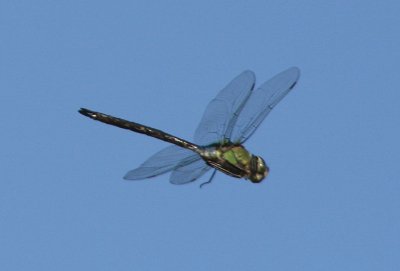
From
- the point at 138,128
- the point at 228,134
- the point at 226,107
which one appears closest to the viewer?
the point at 226,107

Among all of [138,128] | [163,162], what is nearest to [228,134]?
[163,162]

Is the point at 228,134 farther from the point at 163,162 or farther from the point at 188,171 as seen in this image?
the point at 163,162

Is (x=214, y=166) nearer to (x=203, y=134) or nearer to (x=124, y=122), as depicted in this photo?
(x=203, y=134)

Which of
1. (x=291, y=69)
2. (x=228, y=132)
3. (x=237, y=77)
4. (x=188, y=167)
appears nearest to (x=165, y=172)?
(x=188, y=167)

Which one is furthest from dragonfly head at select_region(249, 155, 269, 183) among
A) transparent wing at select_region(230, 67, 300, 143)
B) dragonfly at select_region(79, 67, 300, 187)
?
transparent wing at select_region(230, 67, 300, 143)

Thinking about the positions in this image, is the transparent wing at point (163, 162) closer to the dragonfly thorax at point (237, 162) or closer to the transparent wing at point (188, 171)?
the transparent wing at point (188, 171)

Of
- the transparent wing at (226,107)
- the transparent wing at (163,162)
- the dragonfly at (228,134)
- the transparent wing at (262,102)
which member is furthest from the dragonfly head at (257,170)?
the transparent wing at (163,162)
